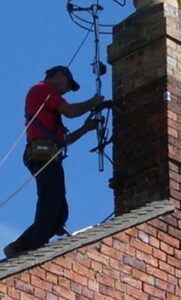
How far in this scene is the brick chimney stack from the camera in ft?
51.2

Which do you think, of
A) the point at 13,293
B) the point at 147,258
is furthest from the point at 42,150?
the point at 13,293

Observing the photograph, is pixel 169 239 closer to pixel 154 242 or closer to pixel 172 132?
pixel 154 242

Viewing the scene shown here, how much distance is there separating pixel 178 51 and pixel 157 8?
0.44m

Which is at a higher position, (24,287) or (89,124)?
(89,124)

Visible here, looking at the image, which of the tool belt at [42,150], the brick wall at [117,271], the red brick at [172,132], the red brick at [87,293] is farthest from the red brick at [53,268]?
the red brick at [172,132]

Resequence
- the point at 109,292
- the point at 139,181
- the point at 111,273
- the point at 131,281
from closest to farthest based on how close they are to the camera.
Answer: the point at 109,292 < the point at 111,273 < the point at 131,281 < the point at 139,181

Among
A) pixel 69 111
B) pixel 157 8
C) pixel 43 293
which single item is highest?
pixel 157 8

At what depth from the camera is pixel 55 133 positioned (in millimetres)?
15797

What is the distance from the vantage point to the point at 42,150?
15.6 m

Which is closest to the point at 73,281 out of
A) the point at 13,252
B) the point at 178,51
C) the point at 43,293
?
the point at 43,293

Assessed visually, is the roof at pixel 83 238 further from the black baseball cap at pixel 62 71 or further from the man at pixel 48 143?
the black baseball cap at pixel 62 71

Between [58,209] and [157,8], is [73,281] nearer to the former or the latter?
[58,209]

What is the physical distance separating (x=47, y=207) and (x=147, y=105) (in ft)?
4.01

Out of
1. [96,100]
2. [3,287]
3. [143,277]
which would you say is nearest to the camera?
[3,287]
